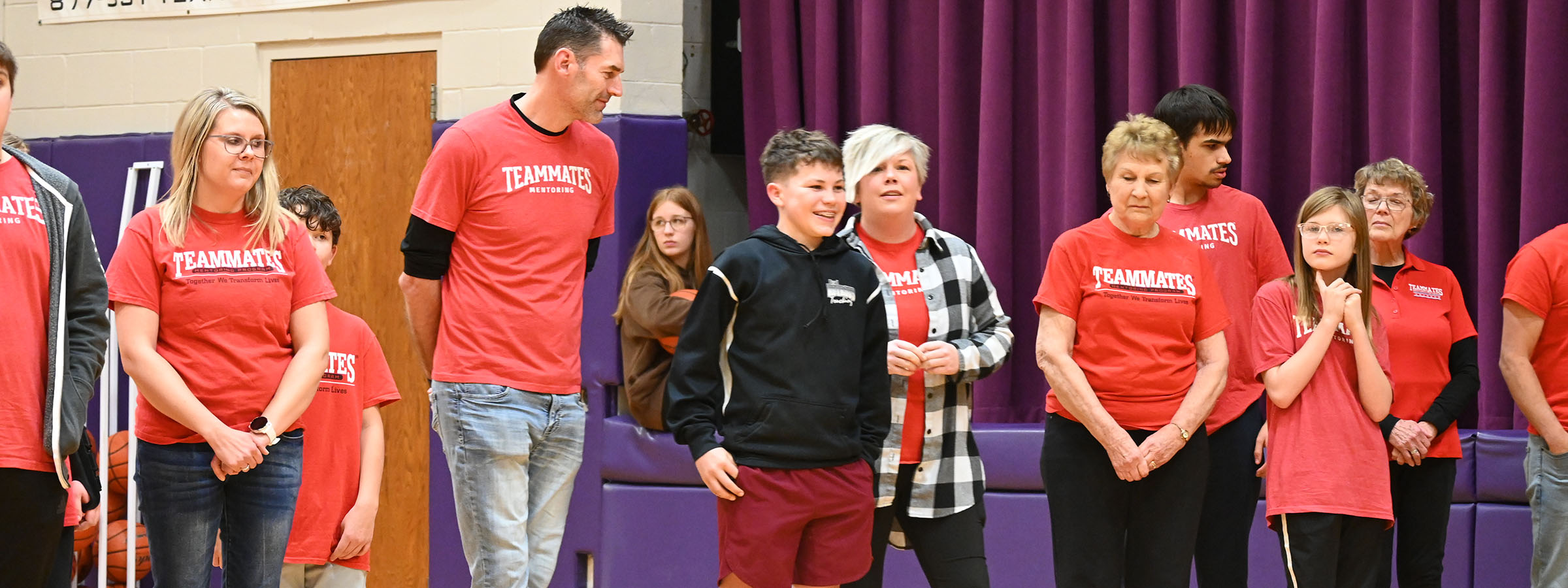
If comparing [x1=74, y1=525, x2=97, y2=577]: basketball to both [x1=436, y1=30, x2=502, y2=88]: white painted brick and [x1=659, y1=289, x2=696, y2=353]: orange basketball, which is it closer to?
[x1=436, y1=30, x2=502, y2=88]: white painted brick

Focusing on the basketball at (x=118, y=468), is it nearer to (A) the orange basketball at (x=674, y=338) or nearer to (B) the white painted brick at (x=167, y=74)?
(B) the white painted brick at (x=167, y=74)

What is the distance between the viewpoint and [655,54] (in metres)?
4.78

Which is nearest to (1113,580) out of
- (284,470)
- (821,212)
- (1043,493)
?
(821,212)

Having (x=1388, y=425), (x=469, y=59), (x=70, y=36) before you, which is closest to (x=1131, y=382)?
(x=1388, y=425)

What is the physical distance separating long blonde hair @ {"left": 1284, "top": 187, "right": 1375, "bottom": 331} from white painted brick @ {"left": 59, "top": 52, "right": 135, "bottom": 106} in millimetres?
4300

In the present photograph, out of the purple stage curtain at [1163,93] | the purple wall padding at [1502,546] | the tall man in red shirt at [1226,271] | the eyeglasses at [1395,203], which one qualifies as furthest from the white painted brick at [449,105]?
the purple wall padding at [1502,546]

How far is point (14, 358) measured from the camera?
2.45 metres

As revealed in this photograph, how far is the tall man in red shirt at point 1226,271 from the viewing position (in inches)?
126

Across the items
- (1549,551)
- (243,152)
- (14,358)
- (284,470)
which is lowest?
(1549,551)

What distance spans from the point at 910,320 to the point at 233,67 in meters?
3.31

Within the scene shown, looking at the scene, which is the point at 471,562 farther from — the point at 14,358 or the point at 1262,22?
the point at 1262,22

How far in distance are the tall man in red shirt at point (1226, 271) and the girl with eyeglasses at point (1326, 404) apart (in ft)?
0.23

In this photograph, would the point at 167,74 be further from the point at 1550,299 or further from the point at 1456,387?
the point at 1550,299

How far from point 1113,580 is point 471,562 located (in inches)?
53.7
